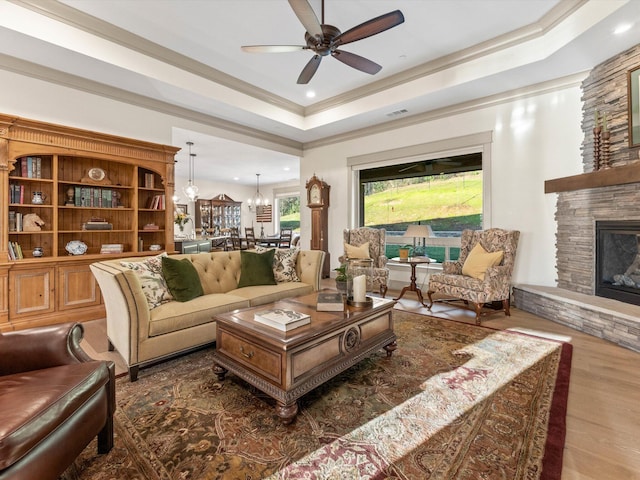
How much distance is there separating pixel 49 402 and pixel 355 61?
3.29 meters

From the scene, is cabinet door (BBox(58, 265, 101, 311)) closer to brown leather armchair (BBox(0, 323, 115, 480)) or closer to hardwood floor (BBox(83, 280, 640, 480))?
hardwood floor (BBox(83, 280, 640, 480))

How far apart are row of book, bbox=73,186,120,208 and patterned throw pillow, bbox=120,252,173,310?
180 cm

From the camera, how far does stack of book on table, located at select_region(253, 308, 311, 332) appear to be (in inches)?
74.2

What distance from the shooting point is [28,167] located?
3404mm

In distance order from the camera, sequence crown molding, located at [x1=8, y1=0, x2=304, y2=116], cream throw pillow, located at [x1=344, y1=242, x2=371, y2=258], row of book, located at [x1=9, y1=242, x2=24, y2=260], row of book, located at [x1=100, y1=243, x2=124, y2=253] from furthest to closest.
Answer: cream throw pillow, located at [x1=344, y1=242, x2=371, y2=258] < row of book, located at [x1=100, y1=243, x2=124, y2=253] < row of book, located at [x1=9, y1=242, x2=24, y2=260] < crown molding, located at [x1=8, y1=0, x2=304, y2=116]

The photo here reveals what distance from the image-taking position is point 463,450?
60.1 inches

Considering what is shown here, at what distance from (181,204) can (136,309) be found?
7975mm

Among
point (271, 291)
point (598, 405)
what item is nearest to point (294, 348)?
point (271, 291)

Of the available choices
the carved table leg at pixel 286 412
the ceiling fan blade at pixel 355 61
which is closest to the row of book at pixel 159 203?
the ceiling fan blade at pixel 355 61

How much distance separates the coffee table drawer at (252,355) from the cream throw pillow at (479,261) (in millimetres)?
2870

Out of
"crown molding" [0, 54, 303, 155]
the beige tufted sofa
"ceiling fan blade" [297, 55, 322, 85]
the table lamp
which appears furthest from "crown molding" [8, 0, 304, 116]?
the table lamp

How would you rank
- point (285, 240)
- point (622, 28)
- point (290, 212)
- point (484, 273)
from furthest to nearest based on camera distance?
1. point (290, 212)
2. point (285, 240)
3. point (484, 273)
4. point (622, 28)

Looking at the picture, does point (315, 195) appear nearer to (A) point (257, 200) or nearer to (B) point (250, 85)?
(B) point (250, 85)

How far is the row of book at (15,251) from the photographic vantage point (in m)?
3.25
